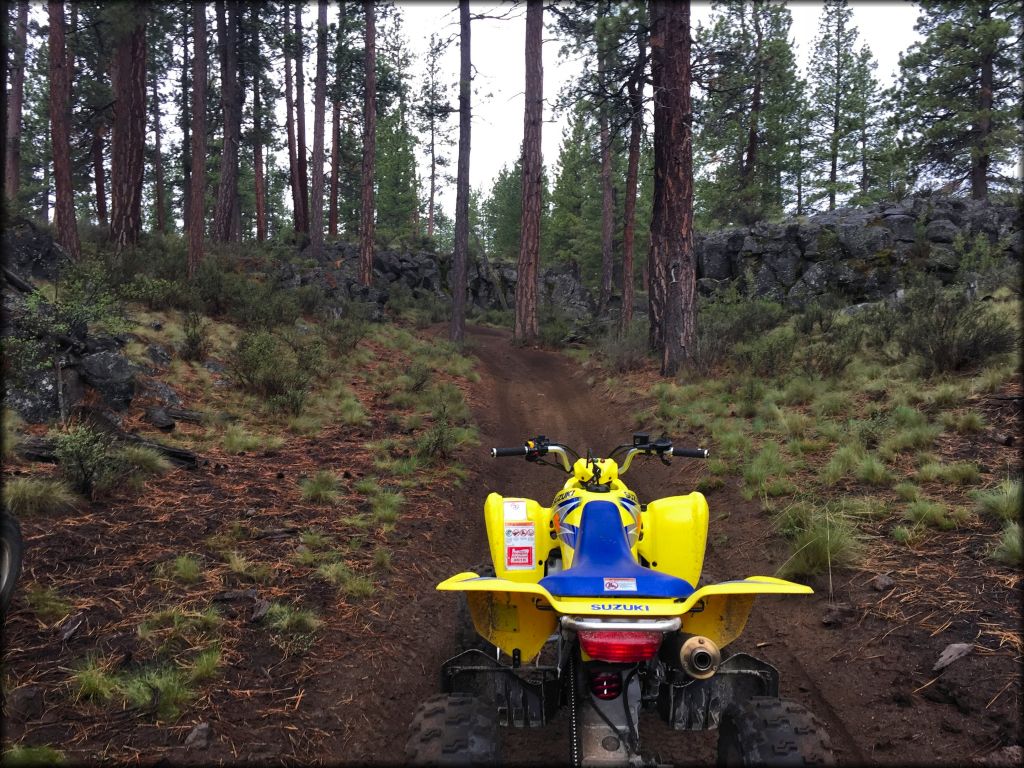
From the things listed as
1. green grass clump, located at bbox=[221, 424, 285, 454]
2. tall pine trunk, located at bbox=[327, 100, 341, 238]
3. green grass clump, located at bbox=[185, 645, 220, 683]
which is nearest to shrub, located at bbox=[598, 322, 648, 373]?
green grass clump, located at bbox=[221, 424, 285, 454]

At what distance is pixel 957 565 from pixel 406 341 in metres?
14.3

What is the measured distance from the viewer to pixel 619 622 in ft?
7.12

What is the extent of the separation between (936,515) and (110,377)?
8.76m

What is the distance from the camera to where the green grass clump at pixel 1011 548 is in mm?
3920

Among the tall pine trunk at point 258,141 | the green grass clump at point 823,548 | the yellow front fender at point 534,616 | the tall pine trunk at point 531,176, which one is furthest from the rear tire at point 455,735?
the tall pine trunk at point 258,141

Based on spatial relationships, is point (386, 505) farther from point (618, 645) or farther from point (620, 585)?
point (618, 645)

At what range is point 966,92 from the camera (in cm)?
2086

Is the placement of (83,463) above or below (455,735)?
above

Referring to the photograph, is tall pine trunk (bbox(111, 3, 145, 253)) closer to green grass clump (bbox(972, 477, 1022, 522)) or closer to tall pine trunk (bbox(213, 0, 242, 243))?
tall pine trunk (bbox(213, 0, 242, 243))

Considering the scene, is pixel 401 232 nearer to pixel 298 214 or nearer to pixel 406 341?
pixel 298 214

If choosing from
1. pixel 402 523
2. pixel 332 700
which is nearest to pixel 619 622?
pixel 332 700

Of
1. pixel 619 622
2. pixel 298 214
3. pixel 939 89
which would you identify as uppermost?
pixel 939 89

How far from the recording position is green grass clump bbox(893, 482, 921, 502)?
5.07m

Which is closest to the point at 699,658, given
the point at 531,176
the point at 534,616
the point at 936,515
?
the point at 534,616
